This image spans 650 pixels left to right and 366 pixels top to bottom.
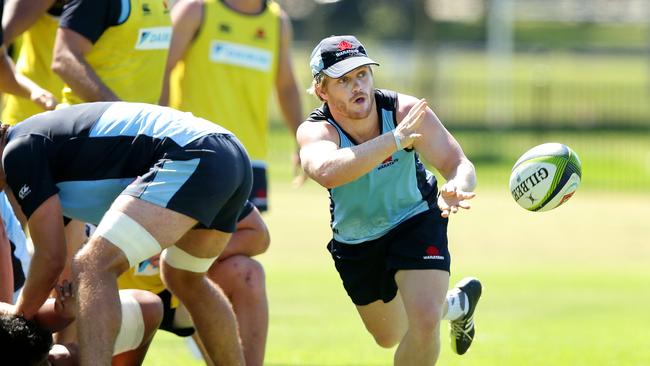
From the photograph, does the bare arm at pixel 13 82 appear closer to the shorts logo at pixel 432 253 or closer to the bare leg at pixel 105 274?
the bare leg at pixel 105 274

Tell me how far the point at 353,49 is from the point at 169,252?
1.49 metres

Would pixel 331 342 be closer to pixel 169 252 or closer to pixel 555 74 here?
pixel 169 252

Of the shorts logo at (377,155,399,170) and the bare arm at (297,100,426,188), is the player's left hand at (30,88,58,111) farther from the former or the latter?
the shorts logo at (377,155,399,170)

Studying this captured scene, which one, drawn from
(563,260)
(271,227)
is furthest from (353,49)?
(271,227)

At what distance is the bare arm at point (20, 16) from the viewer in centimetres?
833

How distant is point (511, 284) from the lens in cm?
1578

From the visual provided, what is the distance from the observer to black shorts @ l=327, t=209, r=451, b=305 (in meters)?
7.26

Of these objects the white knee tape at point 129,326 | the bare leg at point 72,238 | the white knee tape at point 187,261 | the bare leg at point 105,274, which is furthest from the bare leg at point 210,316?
the bare leg at point 72,238

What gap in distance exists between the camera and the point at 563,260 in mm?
18719

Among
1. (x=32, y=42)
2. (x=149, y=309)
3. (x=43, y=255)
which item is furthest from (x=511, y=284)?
(x=43, y=255)

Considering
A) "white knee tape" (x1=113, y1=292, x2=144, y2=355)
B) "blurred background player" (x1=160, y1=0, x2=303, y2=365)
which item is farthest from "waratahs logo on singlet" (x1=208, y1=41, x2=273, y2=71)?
"white knee tape" (x1=113, y1=292, x2=144, y2=355)

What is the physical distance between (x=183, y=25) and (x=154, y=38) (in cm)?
102

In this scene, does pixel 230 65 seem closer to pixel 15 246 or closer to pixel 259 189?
pixel 259 189

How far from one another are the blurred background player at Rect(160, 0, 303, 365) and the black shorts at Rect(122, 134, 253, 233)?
3.05 meters
